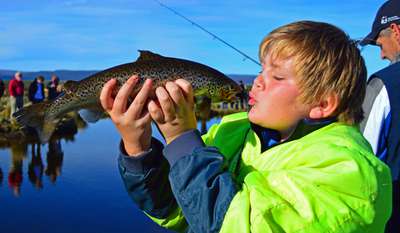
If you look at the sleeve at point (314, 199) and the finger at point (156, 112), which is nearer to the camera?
the sleeve at point (314, 199)

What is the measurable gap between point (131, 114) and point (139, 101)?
68mm

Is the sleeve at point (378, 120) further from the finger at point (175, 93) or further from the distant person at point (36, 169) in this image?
the distant person at point (36, 169)

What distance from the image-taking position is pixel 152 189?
2416 millimetres

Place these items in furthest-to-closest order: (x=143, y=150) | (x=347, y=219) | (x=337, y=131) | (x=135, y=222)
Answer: (x=135, y=222)
(x=143, y=150)
(x=337, y=131)
(x=347, y=219)

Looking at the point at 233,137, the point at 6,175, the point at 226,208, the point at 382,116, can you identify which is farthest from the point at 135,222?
the point at 226,208

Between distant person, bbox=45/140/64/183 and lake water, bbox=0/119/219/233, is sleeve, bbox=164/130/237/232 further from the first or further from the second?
distant person, bbox=45/140/64/183

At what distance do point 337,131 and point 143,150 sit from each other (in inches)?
31.8

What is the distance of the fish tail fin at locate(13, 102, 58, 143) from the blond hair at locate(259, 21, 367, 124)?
7.25ft

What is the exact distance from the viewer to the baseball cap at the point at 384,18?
4445 mm

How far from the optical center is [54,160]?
1487 cm

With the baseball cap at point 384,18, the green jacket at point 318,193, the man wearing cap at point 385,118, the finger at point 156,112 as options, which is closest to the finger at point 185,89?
the finger at point 156,112

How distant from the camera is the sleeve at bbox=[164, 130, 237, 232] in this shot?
1874 mm

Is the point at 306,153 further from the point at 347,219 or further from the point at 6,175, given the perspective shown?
the point at 6,175

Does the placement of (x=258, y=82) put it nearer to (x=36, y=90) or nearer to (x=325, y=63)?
(x=325, y=63)
